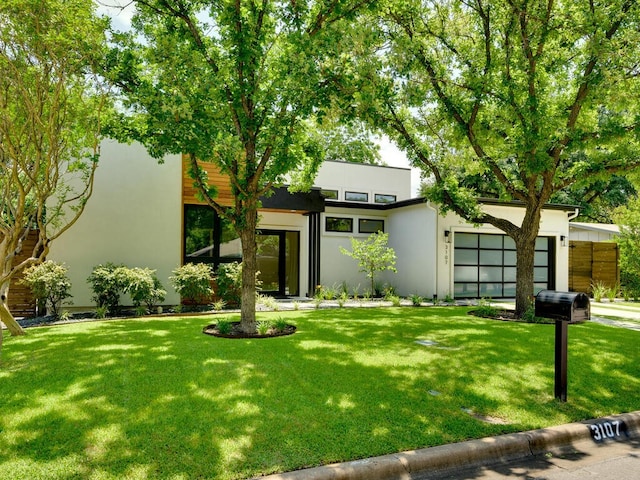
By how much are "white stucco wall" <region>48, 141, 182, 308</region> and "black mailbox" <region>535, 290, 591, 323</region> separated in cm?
1057

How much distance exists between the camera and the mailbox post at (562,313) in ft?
15.0

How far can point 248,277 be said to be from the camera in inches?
331

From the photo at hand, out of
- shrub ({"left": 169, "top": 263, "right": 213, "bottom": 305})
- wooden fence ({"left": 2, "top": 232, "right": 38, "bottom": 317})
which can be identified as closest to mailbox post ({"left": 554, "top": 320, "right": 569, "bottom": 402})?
shrub ({"left": 169, "top": 263, "right": 213, "bottom": 305})

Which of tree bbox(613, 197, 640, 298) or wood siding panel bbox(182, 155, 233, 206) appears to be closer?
wood siding panel bbox(182, 155, 233, 206)

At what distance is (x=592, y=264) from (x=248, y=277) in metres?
16.1

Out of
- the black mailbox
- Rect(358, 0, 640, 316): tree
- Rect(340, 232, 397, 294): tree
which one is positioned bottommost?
the black mailbox

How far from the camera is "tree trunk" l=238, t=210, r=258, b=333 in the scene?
8242 millimetres

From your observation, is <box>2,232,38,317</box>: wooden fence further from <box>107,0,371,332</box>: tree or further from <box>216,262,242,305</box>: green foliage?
<box>107,0,371,332</box>: tree

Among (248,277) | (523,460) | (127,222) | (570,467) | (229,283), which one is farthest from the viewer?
(127,222)

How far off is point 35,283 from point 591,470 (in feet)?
36.8

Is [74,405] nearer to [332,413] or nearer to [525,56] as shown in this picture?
[332,413]

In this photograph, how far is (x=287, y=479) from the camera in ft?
10.1

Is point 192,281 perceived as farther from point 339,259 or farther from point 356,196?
point 356,196

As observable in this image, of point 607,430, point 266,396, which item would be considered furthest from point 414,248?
point 266,396
